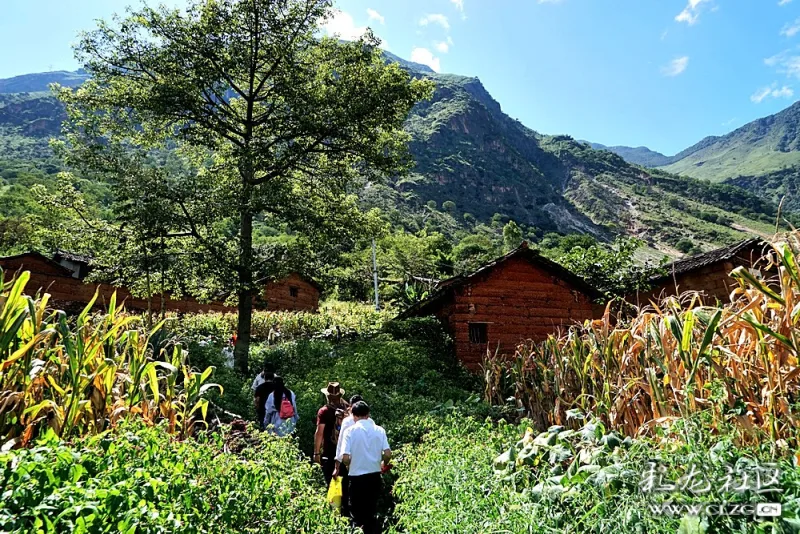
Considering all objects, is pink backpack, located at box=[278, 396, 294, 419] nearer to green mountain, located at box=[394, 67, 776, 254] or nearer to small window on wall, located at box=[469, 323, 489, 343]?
small window on wall, located at box=[469, 323, 489, 343]

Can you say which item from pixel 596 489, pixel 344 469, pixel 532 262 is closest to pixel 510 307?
pixel 532 262

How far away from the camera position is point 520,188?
121m

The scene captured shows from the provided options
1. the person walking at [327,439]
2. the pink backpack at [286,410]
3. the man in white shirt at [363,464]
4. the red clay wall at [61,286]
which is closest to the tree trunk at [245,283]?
the pink backpack at [286,410]

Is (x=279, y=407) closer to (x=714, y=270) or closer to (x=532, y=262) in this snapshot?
(x=532, y=262)

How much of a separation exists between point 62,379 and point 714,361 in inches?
196

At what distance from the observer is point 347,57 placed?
633 inches

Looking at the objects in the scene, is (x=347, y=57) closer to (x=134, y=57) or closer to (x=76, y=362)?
(x=134, y=57)

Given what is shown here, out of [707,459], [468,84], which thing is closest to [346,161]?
[707,459]

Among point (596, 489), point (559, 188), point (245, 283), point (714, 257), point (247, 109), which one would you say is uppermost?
point (559, 188)

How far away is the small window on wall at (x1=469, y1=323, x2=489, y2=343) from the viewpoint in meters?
15.1

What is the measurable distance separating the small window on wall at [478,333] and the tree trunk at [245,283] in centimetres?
678

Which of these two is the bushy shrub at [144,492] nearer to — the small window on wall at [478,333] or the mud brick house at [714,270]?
the small window on wall at [478,333]

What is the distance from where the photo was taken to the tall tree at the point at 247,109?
14.6 metres

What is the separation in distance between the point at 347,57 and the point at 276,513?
15.4 m
